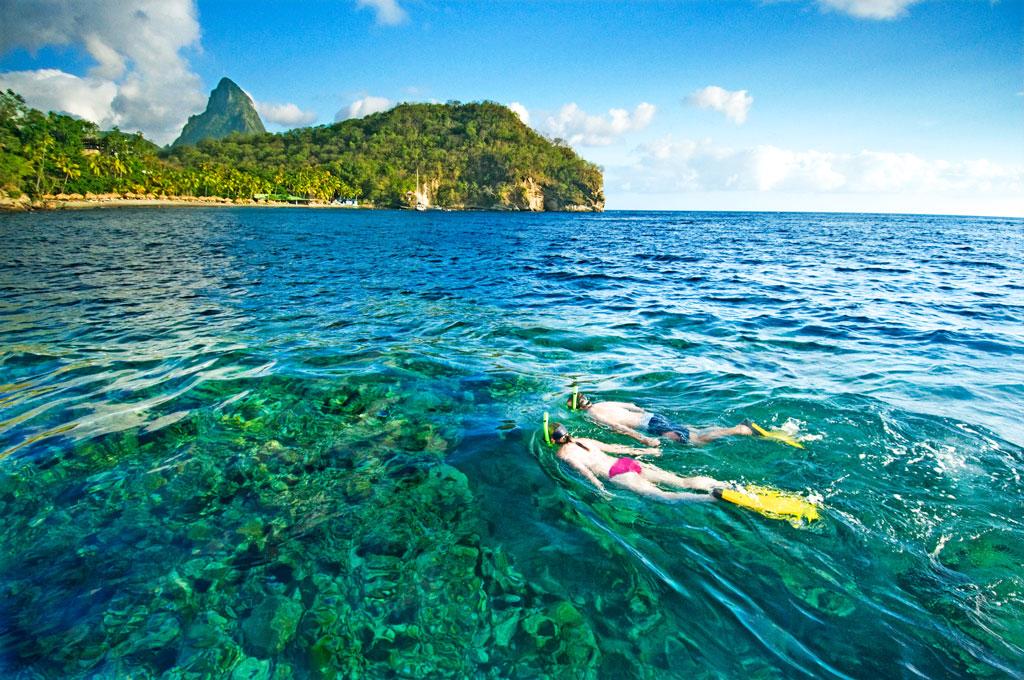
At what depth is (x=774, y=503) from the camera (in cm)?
561

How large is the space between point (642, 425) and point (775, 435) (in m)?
2.05

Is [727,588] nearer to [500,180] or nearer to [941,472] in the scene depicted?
[941,472]

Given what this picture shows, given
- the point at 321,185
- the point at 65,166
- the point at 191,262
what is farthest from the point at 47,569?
the point at 321,185

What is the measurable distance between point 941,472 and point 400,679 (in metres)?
7.38

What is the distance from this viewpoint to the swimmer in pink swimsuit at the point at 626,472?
6055mm

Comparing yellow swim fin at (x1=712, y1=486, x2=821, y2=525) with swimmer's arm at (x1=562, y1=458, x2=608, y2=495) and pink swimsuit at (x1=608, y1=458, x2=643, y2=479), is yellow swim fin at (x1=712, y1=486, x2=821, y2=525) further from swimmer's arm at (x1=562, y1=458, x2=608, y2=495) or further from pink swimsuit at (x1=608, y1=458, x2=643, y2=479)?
swimmer's arm at (x1=562, y1=458, x2=608, y2=495)

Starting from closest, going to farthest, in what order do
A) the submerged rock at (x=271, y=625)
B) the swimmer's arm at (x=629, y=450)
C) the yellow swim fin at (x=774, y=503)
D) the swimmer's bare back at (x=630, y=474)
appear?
the submerged rock at (x=271, y=625)
the yellow swim fin at (x=774, y=503)
the swimmer's bare back at (x=630, y=474)
the swimmer's arm at (x=629, y=450)

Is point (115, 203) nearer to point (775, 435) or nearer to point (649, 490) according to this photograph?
point (649, 490)

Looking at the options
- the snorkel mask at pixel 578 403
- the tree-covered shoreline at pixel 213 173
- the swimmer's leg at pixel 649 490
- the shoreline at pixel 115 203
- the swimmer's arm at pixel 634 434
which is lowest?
the swimmer's leg at pixel 649 490

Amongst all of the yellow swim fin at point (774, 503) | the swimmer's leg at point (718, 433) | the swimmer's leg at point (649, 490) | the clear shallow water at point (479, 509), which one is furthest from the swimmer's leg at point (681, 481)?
the swimmer's leg at point (718, 433)

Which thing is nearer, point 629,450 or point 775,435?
point 629,450

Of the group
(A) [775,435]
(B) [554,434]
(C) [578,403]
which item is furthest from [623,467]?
(A) [775,435]

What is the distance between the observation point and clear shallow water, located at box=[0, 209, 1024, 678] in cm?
387

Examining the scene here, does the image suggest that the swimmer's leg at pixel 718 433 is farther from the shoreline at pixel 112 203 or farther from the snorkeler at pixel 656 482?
the shoreline at pixel 112 203
